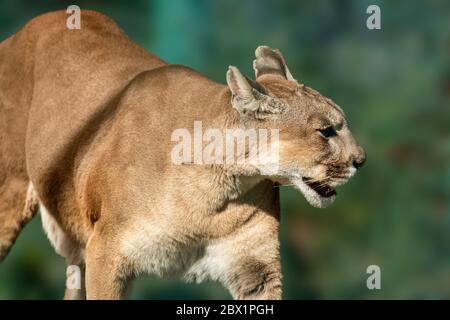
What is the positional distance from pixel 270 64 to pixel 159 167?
2.72 ft

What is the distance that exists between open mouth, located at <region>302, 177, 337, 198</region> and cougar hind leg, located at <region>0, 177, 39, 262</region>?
6.20 ft

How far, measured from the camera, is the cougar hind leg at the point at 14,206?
6.91 m

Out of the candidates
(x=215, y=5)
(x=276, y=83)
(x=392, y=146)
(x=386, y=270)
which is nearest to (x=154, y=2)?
(x=215, y=5)

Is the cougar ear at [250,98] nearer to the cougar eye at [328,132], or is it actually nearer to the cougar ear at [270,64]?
the cougar eye at [328,132]

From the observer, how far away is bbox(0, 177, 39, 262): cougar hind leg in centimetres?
691

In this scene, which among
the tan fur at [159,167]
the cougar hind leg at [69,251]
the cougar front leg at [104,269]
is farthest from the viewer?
the cougar hind leg at [69,251]

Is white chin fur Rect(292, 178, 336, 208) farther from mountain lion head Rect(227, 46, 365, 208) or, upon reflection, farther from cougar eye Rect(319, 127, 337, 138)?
cougar eye Rect(319, 127, 337, 138)

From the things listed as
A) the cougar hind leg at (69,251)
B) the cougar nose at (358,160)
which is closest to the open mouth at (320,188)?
the cougar nose at (358,160)

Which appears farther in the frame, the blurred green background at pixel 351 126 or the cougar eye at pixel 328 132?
the blurred green background at pixel 351 126

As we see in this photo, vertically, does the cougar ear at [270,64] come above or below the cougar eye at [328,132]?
above

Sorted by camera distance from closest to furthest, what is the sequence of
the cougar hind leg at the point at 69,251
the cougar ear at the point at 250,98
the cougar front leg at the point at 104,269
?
the cougar ear at the point at 250,98
the cougar front leg at the point at 104,269
the cougar hind leg at the point at 69,251

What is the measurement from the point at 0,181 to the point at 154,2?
3.55 metres

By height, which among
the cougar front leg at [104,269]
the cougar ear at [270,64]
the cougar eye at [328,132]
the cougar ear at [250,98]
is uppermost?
the cougar ear at [270,64]

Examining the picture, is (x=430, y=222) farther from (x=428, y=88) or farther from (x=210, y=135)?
(x=210, y=135)
